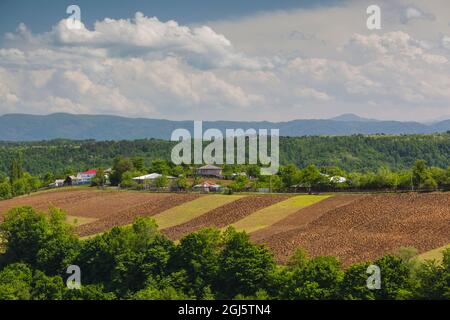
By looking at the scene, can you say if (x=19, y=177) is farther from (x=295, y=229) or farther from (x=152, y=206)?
(x=295, y=229)

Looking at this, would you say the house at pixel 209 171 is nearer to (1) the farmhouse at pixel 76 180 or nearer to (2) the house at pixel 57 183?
(1) the farmhouse at pixel 76 180

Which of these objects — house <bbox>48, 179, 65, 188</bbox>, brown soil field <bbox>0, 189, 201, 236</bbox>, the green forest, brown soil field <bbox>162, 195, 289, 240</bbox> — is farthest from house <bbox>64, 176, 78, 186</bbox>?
the green forest

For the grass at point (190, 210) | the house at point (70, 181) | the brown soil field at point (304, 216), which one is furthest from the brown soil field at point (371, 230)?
the house at point (70, 181)

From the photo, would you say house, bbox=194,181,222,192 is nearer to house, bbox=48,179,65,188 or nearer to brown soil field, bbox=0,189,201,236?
brown soil field, bbox=0,189,201,236

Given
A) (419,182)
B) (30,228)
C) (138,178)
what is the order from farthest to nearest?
(138,178)
(419,182)
(30,228)

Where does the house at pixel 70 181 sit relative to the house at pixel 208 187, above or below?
below
